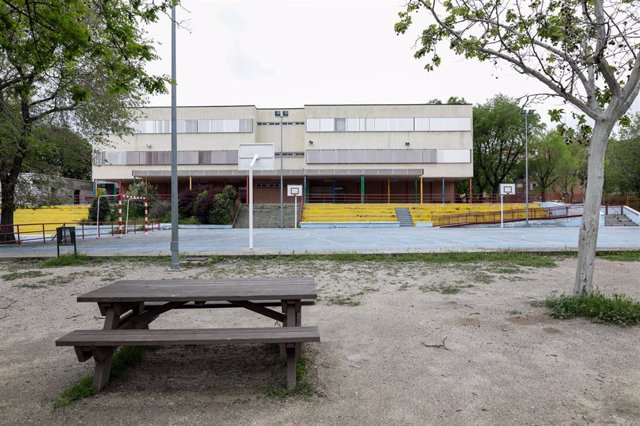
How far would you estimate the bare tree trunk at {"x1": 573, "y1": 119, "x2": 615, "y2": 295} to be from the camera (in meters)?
5.11

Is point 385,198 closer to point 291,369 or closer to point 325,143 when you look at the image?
point 325,143

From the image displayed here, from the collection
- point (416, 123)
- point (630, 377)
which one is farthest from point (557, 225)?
point (630, 377)

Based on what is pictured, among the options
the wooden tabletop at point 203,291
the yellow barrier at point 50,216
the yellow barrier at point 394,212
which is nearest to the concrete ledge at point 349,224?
the yellow barrier at point 394,212

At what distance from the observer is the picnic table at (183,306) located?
2.98m

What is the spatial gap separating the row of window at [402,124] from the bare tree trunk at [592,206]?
33.5 m

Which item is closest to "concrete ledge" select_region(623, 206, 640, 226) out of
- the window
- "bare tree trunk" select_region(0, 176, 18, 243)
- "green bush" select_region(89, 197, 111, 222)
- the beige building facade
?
the beige building facade

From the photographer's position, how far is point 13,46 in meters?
5.12

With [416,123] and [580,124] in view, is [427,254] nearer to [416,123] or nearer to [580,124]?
[580,124]

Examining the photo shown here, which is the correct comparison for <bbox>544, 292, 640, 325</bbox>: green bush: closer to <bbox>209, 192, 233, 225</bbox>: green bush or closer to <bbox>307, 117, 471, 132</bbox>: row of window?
<bbox>209, 192, 233, 225</bbox>: green bush

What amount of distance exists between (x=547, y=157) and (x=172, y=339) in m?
56.4

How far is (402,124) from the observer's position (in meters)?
38.0

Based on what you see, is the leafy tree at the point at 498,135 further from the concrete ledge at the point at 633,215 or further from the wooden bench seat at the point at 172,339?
the wooden bench seat at the point at 172,339

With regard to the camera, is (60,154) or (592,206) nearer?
(592,206)

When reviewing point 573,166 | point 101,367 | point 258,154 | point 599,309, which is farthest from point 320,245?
point 573,166
